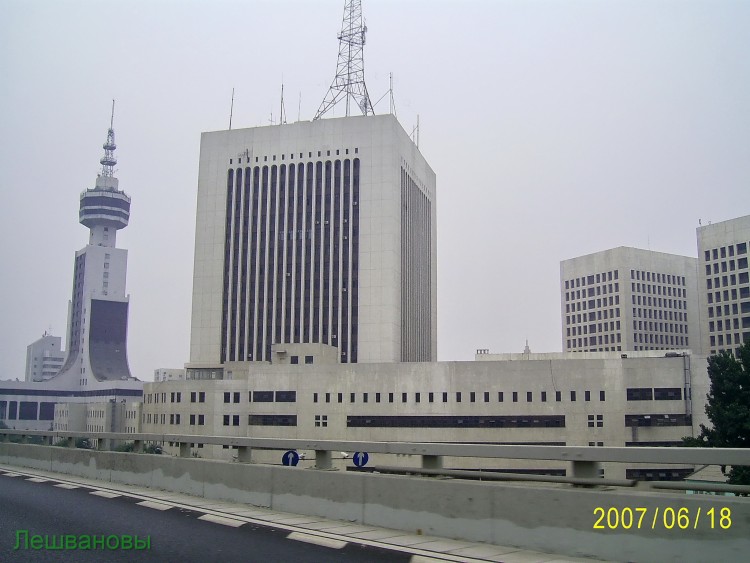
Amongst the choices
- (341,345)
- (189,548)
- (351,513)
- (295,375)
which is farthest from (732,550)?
(341,345)

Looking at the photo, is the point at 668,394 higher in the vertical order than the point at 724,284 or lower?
lower

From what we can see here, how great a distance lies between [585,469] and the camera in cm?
1065

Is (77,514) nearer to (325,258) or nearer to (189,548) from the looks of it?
(189,548)

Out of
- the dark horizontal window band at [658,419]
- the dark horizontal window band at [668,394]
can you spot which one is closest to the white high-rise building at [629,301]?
the dark horizontal window band at [668,394]

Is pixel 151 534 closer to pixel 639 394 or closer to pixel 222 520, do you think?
pixel 222 520

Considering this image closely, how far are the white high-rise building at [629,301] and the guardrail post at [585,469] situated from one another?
17409 centimetres

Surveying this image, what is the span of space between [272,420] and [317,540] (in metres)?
77.6

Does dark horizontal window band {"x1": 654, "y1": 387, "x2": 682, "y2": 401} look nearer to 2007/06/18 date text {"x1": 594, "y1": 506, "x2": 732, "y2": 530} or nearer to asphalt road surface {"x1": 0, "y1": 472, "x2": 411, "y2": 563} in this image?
asphalt road surface {"x1": 0, "y1": 472, "x2": 411, "y2": 563}

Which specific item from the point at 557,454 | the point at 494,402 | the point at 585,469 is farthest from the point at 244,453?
the point at 494,402

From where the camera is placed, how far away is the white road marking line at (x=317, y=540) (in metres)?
11.2

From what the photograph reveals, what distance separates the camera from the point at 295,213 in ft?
405

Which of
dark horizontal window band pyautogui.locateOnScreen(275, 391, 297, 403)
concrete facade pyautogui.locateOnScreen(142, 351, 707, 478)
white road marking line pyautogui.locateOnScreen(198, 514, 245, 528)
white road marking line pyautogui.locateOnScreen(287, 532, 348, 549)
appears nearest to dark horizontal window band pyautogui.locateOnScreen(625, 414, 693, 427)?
concrete facade pyautogui.locateOnScreen(142, 351, 707, 478)

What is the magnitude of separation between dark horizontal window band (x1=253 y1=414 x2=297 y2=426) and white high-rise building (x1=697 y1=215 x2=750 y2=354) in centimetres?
9330

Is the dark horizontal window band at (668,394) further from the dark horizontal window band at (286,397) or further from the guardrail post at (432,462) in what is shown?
the guardrail post at (432,462)
